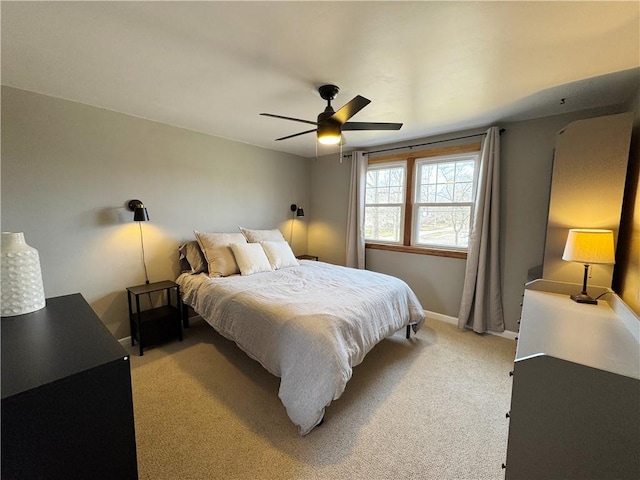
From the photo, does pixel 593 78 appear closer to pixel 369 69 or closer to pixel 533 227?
pixel 533 227

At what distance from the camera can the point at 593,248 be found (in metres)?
1.81

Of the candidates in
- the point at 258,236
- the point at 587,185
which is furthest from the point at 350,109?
the point at 258,236

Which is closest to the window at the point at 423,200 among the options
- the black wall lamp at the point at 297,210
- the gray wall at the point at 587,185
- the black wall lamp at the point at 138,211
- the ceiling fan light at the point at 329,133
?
the gray wall at the point at 587,185

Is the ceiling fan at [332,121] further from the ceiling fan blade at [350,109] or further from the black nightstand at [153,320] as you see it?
the black nightstand at [153,320]

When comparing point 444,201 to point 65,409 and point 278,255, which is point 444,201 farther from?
point 65,409

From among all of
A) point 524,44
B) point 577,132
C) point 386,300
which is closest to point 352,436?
point 386,300

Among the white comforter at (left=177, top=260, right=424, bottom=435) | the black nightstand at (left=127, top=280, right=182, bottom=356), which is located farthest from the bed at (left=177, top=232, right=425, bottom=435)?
the black nightstand at (left=127, top=280, right=182, bottom=356)

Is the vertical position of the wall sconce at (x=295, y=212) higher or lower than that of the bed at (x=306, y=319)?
higher

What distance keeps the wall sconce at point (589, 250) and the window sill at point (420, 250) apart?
1331 millimetres

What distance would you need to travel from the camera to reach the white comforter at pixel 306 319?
164 cm

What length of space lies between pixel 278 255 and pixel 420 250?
1.90 metres

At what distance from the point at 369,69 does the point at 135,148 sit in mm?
2480

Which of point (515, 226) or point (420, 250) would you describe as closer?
point (515, 226)

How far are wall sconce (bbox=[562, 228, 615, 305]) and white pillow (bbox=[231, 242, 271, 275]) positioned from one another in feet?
8.99
